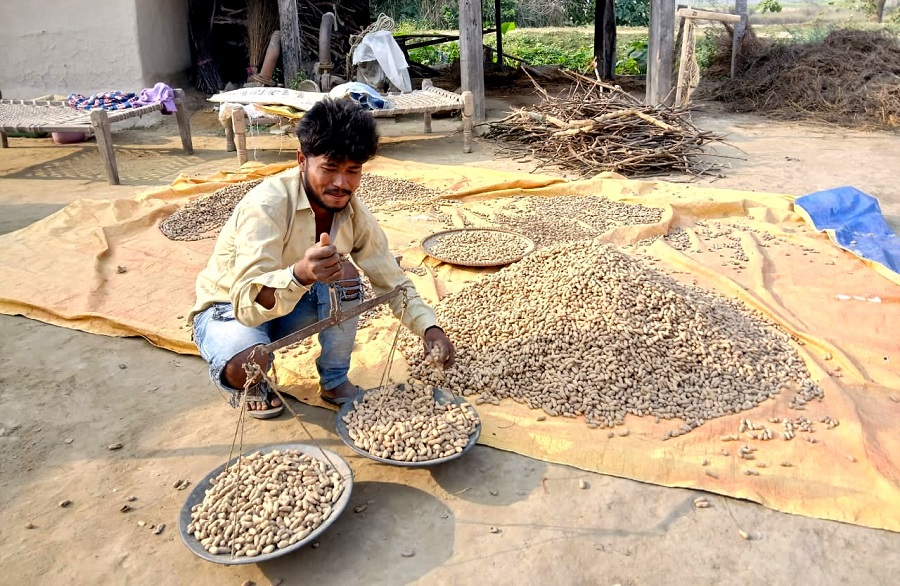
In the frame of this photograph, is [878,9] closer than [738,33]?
No

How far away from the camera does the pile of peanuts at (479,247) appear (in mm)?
3602

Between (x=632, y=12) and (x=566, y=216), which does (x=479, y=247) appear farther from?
(x=632, y=12)

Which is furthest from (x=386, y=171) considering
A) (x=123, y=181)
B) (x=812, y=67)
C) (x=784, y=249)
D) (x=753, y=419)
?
(x=812, y=67)

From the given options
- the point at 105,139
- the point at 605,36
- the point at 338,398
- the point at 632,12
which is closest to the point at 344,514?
the point at 338,398

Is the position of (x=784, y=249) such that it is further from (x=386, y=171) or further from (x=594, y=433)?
(x=386, y=171)

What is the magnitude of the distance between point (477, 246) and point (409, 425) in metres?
1.89

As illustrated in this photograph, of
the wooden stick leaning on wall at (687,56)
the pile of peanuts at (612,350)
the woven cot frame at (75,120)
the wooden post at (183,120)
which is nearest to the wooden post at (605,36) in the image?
the wooden stick leaning on wall at (687,56)

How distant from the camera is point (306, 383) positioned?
8.41 ft

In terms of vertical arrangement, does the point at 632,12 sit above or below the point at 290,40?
above

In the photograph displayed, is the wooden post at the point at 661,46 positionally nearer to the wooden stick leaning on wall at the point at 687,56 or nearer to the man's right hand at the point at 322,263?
the wooden stick leaning on wall at the point at 687,56

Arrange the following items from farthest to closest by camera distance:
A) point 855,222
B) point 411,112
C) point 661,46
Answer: point 661,46 < point 411,112 < point 855,222

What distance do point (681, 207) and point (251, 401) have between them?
10.8 ft

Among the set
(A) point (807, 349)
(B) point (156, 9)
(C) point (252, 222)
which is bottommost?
(A) point (807, 349)

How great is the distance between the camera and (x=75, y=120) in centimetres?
577
